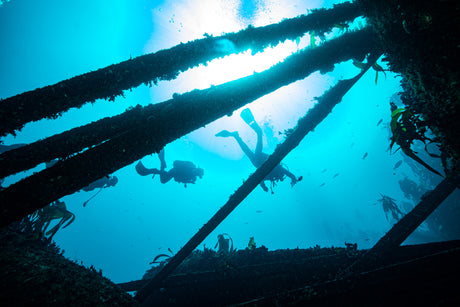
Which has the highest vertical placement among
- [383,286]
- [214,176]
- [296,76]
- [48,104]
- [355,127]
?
[355,127]

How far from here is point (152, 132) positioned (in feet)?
5.15

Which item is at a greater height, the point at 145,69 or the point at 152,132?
the point at 145,69

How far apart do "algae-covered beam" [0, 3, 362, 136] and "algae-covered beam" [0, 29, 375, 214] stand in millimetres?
464

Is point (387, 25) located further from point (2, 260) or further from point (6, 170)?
point (6, 170)

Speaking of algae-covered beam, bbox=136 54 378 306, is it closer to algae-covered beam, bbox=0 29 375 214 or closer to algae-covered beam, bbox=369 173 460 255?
algae-covered beam, bbox=0 29 375 214

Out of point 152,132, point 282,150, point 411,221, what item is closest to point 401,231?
point 411,221

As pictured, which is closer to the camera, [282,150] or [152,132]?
[152,132]

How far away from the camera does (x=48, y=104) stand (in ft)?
7.00

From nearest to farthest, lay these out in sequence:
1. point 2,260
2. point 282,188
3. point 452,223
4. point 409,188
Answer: point 2,260
point 452,223
point 409,188
point 282,188

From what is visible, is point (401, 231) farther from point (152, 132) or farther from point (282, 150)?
point (152, 132)

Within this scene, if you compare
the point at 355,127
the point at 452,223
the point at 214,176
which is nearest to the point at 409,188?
the point at 452,223

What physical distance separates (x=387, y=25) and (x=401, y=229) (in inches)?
119

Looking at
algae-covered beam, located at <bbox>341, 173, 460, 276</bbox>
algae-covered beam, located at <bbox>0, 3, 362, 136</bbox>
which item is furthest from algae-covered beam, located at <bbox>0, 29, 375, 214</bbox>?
algae-covered beam, located at <bbox>341, 173, 460, 276</bbox>

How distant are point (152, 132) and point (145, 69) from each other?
3.80ft
